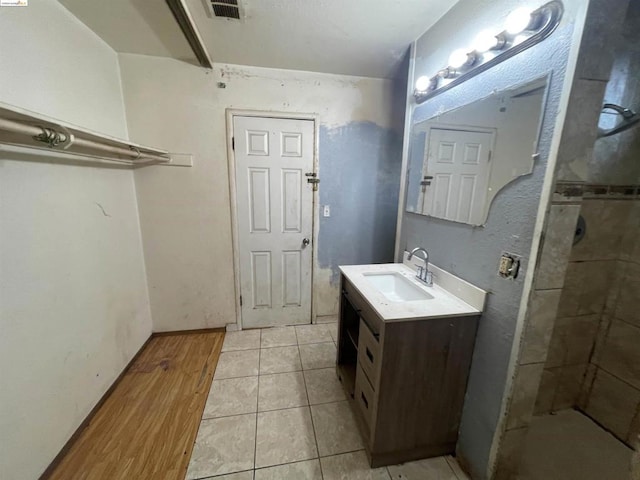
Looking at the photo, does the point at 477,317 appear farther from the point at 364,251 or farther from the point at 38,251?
the point at 38,251

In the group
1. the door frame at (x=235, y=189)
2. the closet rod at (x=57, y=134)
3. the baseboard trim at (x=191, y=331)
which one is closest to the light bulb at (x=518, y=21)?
the door frame at (x=235, y=189)

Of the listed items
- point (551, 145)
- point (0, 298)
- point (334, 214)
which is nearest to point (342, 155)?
point (334, 214)

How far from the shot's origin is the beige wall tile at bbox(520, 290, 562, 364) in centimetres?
103

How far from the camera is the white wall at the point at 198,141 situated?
2074mm

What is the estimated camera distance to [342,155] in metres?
2.42

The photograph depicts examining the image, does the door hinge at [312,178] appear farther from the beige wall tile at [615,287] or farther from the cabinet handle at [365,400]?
the beige wall tile at [615,287]

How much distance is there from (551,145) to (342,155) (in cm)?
167

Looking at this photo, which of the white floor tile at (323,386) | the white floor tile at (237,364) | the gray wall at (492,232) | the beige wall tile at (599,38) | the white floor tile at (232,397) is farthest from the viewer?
the white floor tile at (237,364)

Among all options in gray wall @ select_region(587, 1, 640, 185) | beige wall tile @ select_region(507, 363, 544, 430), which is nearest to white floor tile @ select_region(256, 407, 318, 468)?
beige wall tile @ select_region(507, 363, 544, 430)

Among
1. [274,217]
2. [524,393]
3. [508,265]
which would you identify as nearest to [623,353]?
[524,393]

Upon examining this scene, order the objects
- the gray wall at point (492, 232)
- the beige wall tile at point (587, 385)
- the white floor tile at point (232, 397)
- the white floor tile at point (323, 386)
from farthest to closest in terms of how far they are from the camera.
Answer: the white floor tile at point (323, 386), the white floor tile at point (232, 397), the beige wall tile at point (587, 385), the gray wall at point (492, 232)

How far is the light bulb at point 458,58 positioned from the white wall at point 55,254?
2.06 metres

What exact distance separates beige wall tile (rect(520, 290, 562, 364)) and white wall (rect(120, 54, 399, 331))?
68.2 inches

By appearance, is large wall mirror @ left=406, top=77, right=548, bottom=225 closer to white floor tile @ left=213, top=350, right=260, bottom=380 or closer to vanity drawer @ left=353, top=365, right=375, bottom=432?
vanity drawer @ left=353, top=365, right=375, bottom=432
